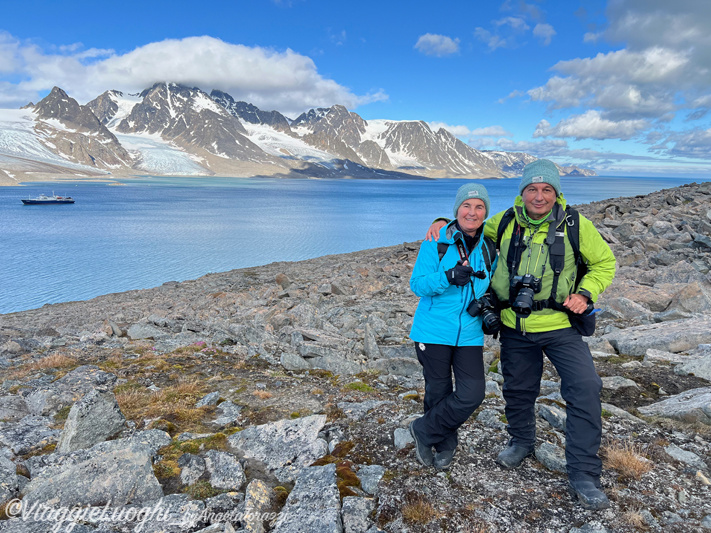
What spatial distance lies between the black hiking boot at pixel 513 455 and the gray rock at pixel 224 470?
2.62 metres

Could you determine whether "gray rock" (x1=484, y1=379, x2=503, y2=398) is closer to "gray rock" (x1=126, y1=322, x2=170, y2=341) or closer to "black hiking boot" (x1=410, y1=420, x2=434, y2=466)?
"black hiking boot" (x1=410, y1=420, x2=434, y2=466)

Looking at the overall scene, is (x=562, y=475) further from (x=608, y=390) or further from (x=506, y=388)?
(x=608, y=390)

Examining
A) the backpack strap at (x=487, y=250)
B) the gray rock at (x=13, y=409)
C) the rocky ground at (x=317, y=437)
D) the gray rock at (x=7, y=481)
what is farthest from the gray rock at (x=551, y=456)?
the gray rock at (x=13, y=409)

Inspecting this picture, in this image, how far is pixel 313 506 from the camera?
12.4 feet

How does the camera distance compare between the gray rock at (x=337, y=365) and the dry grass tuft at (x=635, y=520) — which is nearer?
the dry grass tuft at (x=635, y=520)

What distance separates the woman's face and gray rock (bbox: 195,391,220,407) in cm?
461

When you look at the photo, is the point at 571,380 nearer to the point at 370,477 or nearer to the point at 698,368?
the point at 370,477

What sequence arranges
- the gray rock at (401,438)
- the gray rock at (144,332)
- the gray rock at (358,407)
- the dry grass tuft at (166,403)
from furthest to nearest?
the gray rock at (144,332) < the dry grass tuft at (166,403) < the gray rock at (358,407) < the gray rock at (401,438)

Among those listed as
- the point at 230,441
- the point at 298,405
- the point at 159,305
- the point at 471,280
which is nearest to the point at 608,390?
the point at 471,280

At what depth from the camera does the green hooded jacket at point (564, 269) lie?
3.78 m

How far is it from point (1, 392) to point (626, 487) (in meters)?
8.88

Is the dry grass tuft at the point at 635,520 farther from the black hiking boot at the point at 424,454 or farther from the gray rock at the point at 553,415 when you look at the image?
the black hiking boot at the point at 424,454

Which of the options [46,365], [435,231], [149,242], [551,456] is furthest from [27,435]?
[149,242]

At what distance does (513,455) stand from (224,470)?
9.71ft
